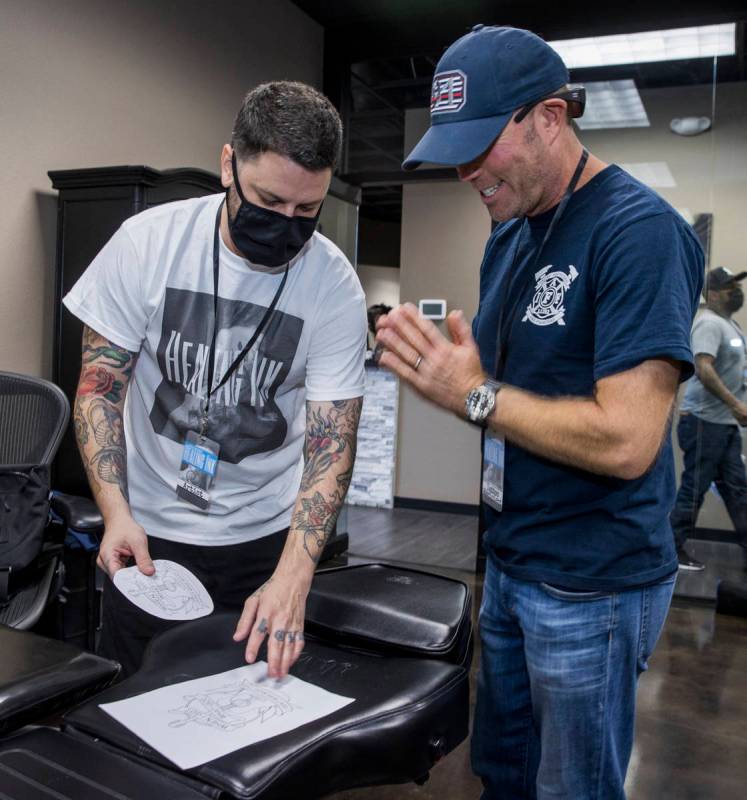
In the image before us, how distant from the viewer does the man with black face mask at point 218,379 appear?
4.58ft

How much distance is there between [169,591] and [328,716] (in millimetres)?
436

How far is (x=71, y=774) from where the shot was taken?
69 cm

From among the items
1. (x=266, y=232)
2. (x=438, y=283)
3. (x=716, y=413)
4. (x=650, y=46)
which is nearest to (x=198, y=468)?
(x=266, y=232)

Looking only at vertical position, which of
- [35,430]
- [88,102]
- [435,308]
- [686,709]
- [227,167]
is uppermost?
[88,102]

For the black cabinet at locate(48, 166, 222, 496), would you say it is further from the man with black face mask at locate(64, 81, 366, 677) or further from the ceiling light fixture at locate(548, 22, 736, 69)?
the ceiling light fixture at locate(548, 22, 736, 69)

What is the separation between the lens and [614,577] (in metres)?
1.08

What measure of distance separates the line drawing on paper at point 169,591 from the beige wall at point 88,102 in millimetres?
2070

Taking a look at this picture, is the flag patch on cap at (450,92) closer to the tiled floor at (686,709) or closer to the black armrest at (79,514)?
the black armrest at (79,514)

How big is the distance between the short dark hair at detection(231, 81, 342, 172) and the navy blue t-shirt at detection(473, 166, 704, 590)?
36 cm

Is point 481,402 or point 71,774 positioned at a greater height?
point 481,402

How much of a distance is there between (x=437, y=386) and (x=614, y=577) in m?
0.35

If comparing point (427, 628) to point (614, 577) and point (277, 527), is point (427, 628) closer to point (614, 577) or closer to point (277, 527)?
point (614, 577)

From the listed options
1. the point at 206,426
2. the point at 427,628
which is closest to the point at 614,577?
the point at 427,628

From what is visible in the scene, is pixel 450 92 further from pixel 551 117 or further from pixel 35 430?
pixel 35 430
